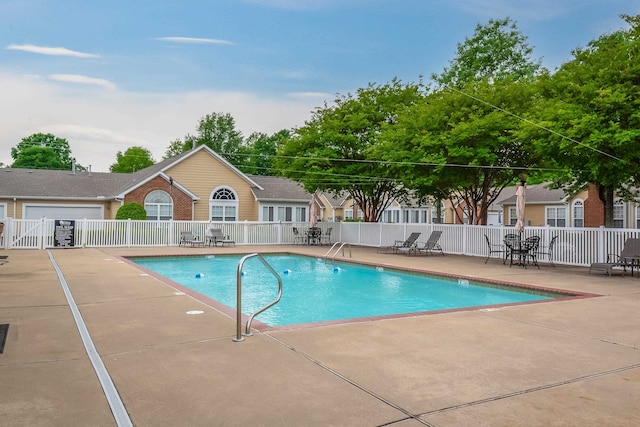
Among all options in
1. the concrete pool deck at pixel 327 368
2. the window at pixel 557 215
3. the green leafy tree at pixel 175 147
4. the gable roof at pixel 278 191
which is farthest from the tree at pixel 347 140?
the green leafy tree at pixel 175 147

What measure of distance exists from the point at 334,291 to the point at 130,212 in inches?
638

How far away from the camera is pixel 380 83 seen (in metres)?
24.8

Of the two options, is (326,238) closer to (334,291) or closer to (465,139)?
(465,139)

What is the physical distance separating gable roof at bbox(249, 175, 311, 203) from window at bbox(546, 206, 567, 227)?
16.1 meters

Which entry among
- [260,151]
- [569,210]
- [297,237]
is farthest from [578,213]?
[260,151]

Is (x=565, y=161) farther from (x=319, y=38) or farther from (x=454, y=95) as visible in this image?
(x=319, y=38)

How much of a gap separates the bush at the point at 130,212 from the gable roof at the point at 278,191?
7.71 m

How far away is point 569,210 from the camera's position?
1208 inches

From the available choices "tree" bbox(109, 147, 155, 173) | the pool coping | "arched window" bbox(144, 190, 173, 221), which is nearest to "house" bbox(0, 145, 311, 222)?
"arched window" bbox(144, 190, 173, 221)

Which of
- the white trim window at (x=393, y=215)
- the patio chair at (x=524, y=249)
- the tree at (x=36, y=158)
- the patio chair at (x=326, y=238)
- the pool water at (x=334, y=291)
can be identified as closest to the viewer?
the pool water at (x=334, y=291)

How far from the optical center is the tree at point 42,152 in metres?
58.8

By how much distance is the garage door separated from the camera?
27156mm

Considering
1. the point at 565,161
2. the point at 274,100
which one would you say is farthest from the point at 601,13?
the point at 274,100

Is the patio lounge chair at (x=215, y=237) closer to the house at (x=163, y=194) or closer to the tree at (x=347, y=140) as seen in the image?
the tree at (x=347, y=140)
